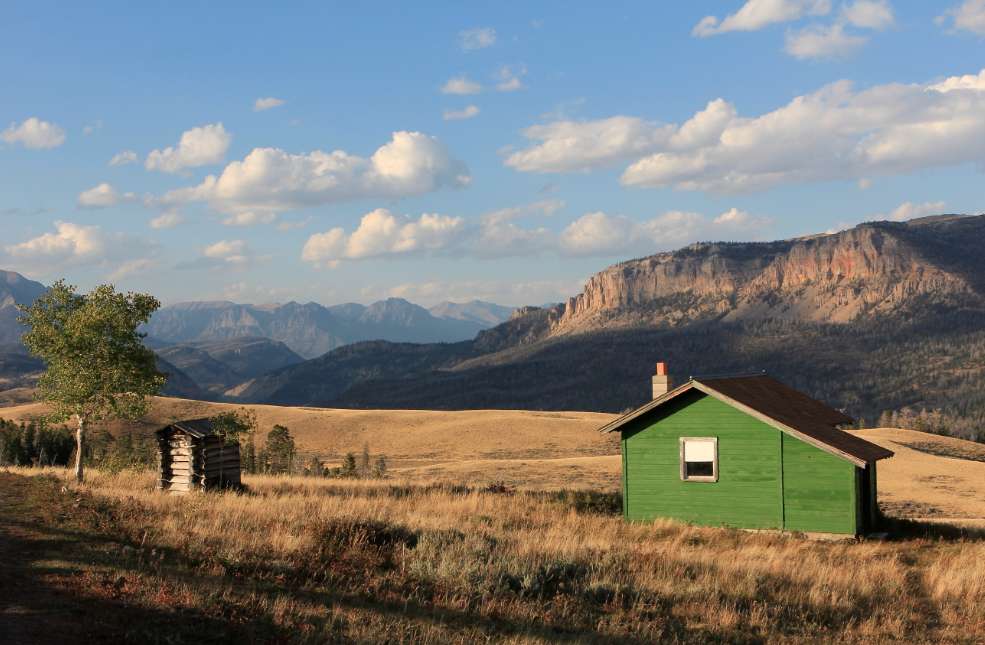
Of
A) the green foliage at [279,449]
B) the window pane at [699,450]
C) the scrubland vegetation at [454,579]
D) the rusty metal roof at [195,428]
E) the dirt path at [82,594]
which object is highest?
the rusty metal roof at [195,428]

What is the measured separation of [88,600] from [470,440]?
252 ft

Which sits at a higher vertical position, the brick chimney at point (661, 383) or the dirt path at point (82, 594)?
the brick chimney at point (661, 383)

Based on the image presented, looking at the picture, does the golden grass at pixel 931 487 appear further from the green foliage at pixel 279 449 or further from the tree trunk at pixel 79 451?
the green foliage at pixel 279 449

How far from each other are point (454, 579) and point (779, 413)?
1295 cm

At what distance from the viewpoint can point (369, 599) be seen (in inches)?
449

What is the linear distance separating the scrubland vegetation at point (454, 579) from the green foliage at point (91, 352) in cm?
622

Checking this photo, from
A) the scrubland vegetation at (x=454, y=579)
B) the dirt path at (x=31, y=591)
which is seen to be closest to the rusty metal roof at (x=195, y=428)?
the scrubland vegetation at (x=454, y=579)

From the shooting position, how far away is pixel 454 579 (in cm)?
1251

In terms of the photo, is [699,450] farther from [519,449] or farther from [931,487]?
[519,449]

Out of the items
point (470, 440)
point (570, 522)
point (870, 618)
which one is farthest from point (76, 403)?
point (470, 440)

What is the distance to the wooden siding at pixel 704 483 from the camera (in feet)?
72.0

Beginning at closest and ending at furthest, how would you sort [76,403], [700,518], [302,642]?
[302,642] < [700,518] < [76,403]

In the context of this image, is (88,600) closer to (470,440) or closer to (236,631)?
(236,631)

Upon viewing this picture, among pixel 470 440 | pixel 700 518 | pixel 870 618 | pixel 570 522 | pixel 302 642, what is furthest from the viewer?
pixel 470 440
